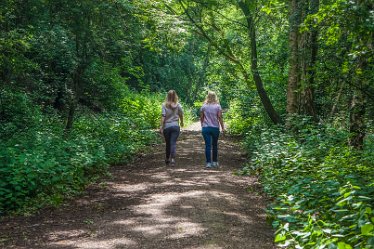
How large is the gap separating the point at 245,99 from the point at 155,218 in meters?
14.1

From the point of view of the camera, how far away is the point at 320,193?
5.43m

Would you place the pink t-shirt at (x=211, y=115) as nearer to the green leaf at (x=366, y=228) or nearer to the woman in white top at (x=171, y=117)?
the woman in white top at (x=171, y=117)

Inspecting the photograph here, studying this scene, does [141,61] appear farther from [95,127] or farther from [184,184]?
[184,184]

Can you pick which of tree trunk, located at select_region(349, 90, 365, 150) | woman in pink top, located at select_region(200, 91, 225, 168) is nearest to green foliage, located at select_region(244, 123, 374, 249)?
tree trunk, located at select_region(349, 90, 365, 150)

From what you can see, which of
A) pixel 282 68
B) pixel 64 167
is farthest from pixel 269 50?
pixel 64 167

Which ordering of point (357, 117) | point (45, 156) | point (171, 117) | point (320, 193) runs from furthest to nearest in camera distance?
point (171, 117) < point (45, 156) < point (357, 117) < point (320, 193)

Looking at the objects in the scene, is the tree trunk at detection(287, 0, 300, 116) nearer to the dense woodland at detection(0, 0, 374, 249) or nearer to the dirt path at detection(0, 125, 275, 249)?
the dense woodland at detection(0, 0, 374, 249)

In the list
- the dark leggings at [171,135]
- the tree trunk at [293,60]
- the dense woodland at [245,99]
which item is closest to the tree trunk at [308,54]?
the dense woodland at [245,99]

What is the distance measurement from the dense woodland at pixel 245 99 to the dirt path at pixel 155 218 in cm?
47

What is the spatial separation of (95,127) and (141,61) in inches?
Result: 764

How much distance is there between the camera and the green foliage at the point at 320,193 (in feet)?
12.5

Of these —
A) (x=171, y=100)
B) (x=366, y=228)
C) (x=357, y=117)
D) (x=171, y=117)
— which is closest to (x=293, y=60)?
(x=171, y=100)

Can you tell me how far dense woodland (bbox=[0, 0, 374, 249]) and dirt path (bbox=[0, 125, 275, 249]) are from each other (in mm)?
473

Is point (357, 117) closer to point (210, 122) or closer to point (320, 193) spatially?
point (320, 193)
